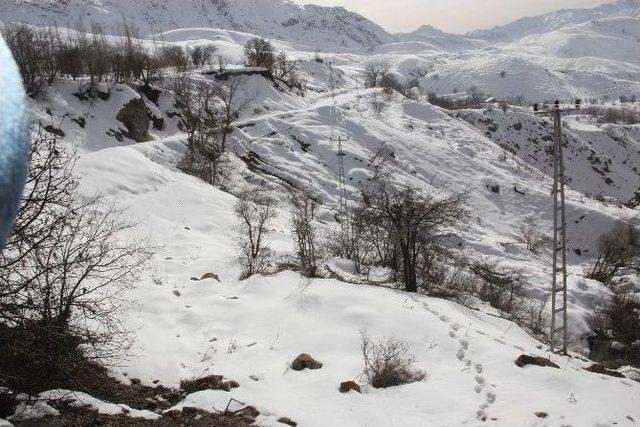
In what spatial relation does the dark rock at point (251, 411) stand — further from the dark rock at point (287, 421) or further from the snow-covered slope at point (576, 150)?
the snow-covered slope at point (576, 150)

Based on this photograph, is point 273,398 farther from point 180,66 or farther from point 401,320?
point 180,66

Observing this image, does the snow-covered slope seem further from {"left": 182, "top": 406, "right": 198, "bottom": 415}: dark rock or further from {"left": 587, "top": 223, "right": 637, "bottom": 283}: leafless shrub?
{"left": 182, "top": 406, "right": 198, "bottom": 415}: dark rock

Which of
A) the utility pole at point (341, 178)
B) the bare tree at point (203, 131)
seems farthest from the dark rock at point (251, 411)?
the bare tree at point (203, 131)

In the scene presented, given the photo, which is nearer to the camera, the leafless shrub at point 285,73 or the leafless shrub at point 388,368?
the leafless shrub at point 388,368

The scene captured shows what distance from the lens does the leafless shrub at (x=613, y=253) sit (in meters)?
39.7

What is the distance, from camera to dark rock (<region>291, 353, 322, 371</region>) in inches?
450

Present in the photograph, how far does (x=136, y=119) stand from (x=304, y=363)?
37243 mm

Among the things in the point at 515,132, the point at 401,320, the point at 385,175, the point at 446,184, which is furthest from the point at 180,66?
the point at 515,132

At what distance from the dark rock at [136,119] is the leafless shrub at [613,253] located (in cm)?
3869

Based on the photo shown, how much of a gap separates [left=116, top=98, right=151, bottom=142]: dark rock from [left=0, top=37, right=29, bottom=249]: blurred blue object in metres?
43.8

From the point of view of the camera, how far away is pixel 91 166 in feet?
93.4

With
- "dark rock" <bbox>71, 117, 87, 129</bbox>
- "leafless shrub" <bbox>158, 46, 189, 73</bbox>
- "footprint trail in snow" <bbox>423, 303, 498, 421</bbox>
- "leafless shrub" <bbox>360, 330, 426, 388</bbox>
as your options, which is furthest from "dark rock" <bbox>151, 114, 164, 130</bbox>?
"leafless shrub" <bbox>360, 330, 426, 388</bbox>

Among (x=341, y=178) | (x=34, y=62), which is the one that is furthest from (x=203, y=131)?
(x=34, y=62)

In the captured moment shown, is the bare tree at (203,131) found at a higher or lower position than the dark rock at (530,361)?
higher
